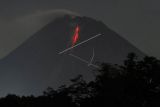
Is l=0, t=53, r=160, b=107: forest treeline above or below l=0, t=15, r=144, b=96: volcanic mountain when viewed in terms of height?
below

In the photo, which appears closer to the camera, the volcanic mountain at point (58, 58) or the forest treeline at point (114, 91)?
the forest treeline at point (114, 91)

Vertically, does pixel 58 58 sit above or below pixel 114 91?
above

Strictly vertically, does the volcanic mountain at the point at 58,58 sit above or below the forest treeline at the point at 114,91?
above

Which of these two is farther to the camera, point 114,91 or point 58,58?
point 58,58

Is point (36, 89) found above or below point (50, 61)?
below

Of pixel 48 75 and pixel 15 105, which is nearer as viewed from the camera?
pixel 15 105

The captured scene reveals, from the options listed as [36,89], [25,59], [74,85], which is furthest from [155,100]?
[25,59]

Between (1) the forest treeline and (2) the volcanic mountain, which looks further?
(2) the volcanic mountain

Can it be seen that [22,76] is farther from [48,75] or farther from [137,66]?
[137,66]
